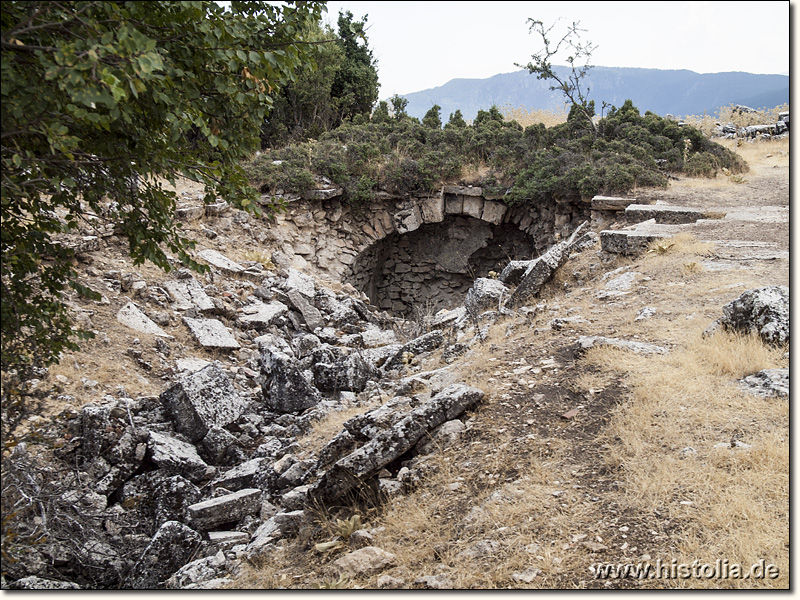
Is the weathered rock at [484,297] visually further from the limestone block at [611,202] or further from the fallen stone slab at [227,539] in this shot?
the fallen stone slab at [227,539]

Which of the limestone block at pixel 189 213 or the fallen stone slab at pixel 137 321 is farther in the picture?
the limestone block at pixel 189 213

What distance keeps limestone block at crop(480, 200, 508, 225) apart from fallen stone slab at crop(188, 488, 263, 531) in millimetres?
9869

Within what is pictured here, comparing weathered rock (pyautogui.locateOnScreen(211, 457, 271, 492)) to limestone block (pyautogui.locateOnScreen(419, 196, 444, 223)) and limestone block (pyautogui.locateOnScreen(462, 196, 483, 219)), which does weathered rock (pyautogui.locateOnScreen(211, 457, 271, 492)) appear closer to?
limestone block (pyautogui.locateOnScreen(419, 196, 444, 223))

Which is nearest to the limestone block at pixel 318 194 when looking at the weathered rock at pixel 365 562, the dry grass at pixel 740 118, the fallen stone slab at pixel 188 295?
the fallen stone slab at pixel 188 295

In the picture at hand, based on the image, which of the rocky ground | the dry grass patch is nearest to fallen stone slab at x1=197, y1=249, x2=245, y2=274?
the rocky ground

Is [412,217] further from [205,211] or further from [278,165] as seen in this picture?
[205,211]

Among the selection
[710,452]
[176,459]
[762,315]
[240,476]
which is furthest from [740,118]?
[176,459]

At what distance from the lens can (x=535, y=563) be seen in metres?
2.96

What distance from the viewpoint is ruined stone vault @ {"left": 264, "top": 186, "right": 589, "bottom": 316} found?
40.2 feet

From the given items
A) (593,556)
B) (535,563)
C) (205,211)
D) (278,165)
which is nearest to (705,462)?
(593,556)

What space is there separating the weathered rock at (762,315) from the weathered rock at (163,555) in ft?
15.7

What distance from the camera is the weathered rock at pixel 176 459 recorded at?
5195 millimetres

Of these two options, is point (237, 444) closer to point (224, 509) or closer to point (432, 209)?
point (224, 509)

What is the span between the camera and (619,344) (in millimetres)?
5137
